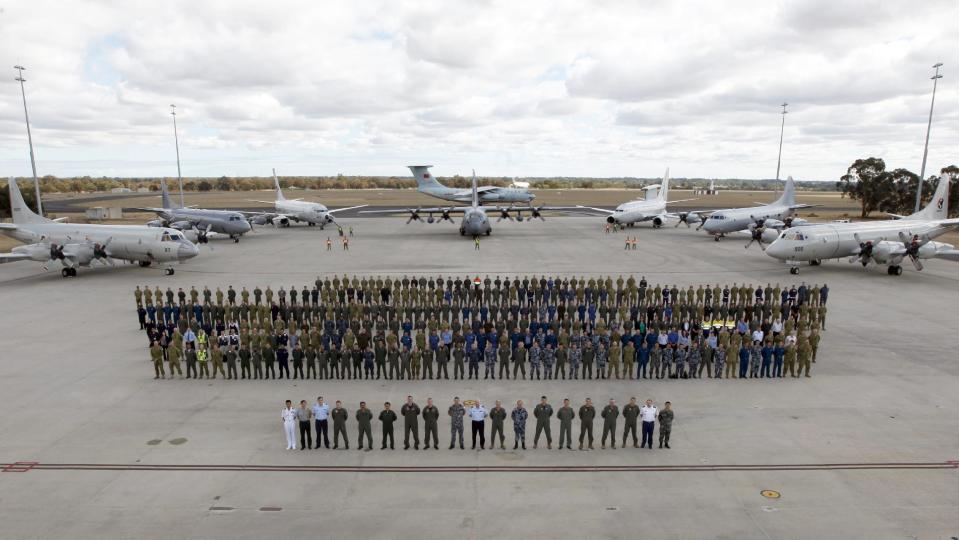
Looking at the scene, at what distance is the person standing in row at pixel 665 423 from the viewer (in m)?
10.1

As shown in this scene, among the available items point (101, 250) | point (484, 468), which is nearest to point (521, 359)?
point (484, 468)

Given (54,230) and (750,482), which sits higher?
(54,230)

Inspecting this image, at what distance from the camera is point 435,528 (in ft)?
26.4

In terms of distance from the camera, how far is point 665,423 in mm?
10281

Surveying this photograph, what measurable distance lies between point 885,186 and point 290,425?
253 ft

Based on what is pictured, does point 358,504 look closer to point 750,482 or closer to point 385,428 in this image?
point 385,428

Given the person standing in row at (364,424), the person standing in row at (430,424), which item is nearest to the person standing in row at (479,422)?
the person standing in row at (430,424)

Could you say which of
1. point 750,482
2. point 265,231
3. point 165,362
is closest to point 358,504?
point 750,482

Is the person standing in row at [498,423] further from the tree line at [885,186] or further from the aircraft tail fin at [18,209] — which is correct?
the tree line at [885,186]

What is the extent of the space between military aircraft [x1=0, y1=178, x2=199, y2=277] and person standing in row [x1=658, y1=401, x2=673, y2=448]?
1038 inches

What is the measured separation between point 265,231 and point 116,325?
35360 mm

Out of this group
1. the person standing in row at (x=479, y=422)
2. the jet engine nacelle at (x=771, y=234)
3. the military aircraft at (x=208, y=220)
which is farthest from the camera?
the military aircraft at (x=208, y=220)

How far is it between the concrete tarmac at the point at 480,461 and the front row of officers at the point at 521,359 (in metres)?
0.48

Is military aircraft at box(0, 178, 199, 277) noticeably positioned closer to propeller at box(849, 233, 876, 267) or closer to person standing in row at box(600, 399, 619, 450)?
person standing in row at box(600, 399, 619, 450)
